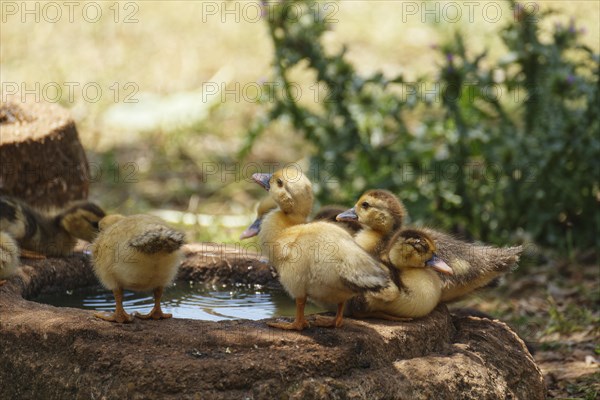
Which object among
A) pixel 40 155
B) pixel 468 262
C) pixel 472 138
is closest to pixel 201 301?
pixel 468 262

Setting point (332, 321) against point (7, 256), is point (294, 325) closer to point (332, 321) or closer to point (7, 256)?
point (332, 321)

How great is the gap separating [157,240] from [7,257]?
134cm

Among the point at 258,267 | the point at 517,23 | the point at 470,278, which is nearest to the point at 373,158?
the point at 517,23

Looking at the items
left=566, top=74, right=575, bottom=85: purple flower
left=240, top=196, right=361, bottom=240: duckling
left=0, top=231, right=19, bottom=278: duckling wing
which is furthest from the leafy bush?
left=0, top=231, right=19, bottom=278: duckling wing

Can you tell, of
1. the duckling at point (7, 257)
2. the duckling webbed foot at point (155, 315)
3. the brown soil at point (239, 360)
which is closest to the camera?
the brown soil at point (239, 360)

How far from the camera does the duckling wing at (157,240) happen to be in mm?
4199

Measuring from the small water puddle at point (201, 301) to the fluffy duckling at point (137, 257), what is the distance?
834mm

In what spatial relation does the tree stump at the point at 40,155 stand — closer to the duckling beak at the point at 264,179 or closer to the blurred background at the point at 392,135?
the blurred background at the point at 392,135

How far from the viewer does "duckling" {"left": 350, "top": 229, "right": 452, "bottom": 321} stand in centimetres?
452

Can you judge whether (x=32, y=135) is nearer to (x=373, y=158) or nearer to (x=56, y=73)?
(x=373, y=158)

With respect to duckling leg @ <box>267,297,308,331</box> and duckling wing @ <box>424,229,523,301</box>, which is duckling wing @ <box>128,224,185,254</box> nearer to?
duckling leg @ <box>267,297,308,331</box>

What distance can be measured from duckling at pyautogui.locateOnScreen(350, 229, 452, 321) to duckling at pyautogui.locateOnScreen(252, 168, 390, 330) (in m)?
0.26

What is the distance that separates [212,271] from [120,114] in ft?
23.2

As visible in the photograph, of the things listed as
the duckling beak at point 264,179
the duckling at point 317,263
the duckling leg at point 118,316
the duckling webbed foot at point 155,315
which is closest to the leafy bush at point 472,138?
the duckling beak at point 264,179
